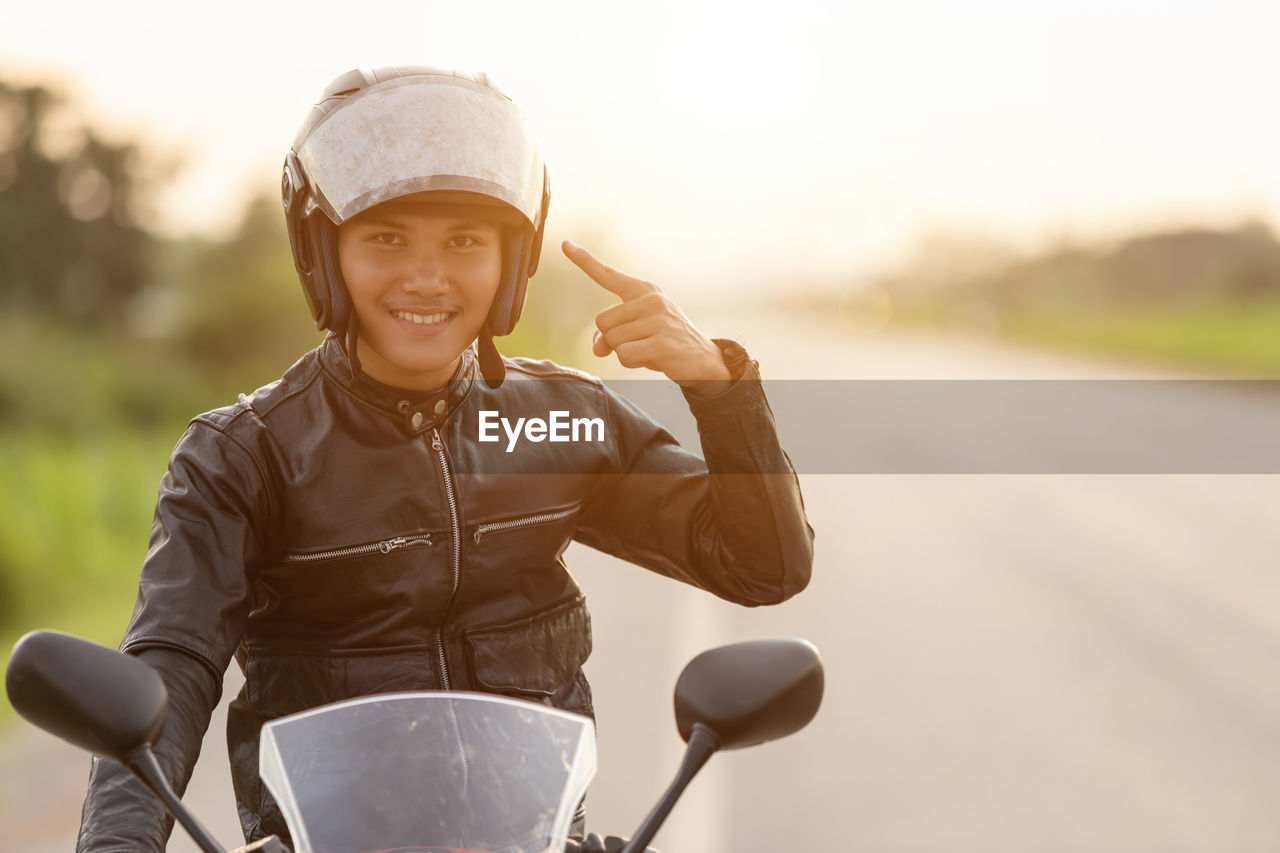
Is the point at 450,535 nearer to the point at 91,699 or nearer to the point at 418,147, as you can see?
the point at 418,147

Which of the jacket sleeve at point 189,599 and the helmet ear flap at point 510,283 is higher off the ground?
the helmet ear flap at point 510,283

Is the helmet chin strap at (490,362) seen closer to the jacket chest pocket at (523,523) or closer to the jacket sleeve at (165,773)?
the jacket chest pocket at (523,523)

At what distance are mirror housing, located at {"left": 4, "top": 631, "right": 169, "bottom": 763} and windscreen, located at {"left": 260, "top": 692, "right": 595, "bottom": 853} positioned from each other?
0.13 m

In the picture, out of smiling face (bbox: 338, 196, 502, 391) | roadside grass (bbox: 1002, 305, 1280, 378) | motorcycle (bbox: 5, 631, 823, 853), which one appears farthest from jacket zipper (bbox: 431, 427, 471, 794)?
roadside grass (bbox: 1002, 305, 1280, 378)

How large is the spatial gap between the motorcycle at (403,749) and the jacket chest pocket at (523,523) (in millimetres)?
592

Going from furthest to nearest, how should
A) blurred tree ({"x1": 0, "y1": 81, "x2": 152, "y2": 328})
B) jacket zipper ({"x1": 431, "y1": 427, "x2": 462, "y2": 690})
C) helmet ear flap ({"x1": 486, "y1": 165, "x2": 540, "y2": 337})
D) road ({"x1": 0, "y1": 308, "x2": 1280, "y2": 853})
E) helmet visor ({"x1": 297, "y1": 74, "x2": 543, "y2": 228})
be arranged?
1. blurred tree ({"x1": 0, "y1": 81, "x2": 152, "y2": 328})
2. road ({"x1": 0, "y1": 308, "x2": 1280, "y2": 853})
3. helmet ear flap ({"x1": 486, "y1": 165, "x2": 540, "y2": 337})
4. jacket zipper ({"x1": 431, "y1": 427, "x2": 462, "y2": 690})
5. helmet visor ({"x1": 297, "y1": 74, "x2": 543, "y2": 228})

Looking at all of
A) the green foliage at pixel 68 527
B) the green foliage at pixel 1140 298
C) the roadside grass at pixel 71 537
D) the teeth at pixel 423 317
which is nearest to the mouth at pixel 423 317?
the teeth at pixel 423 317

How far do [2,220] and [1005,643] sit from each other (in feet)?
57.4

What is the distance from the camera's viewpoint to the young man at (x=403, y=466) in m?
2.02

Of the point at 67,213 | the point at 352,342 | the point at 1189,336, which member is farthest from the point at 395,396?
the point at 1189,336

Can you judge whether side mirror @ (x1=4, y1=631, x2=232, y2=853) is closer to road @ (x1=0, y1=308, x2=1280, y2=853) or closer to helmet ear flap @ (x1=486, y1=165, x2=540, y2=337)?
helmet ear flap @ (x1=486, y1=165, x2=540, y2=337)

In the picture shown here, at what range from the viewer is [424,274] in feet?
6.83

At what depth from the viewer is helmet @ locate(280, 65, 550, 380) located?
2.00 meters

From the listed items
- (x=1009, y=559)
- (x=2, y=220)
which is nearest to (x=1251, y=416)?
(x=1009, y=559)
